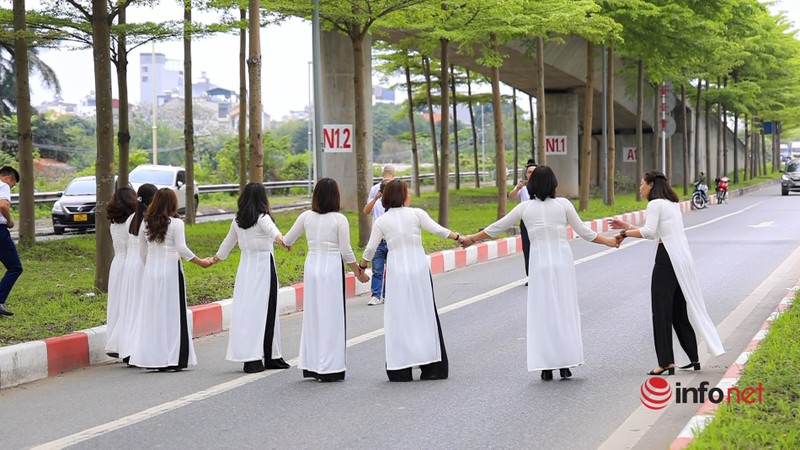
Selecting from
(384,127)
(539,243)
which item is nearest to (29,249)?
(539,243)

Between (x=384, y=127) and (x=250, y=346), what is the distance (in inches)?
4375

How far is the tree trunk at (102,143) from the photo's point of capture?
535 inches

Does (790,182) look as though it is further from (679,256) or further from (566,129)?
(679,256)

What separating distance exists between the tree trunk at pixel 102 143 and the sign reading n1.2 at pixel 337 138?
20.4 feet

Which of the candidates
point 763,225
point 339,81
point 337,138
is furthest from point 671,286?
point 339,81

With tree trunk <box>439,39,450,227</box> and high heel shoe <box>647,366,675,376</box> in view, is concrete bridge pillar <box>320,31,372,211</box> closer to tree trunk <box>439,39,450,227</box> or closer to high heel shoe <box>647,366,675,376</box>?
tree trunk <box>439,39,450,227</box>

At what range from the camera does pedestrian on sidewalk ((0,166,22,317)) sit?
12.0 meters

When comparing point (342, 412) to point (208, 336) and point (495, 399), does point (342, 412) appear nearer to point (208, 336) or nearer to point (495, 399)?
point (495, 399)

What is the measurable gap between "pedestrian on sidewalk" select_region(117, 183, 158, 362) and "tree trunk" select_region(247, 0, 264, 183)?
578 cm

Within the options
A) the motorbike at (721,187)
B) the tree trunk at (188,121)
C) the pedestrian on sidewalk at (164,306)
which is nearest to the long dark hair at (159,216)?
the pedestrian on sidewalk at (164,306)

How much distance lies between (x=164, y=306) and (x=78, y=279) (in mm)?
6519

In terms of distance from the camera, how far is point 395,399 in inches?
326

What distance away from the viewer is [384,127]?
394 ft

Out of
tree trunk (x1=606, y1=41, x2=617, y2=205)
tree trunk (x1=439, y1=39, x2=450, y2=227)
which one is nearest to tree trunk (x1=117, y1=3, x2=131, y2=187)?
tree trunk (x1=439, y1=39, x2=450, y2=227)
